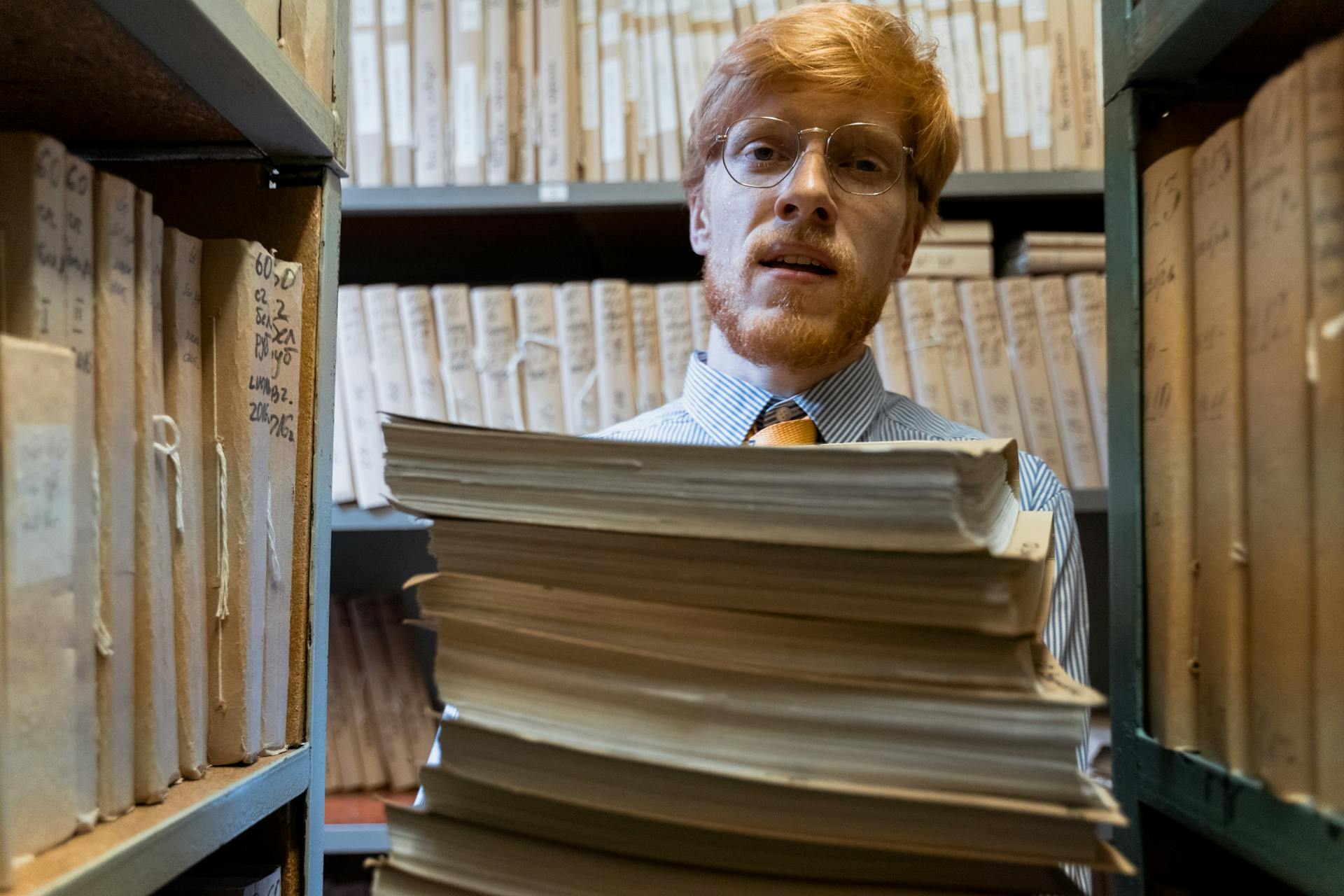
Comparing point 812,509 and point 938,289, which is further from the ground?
point 938,289

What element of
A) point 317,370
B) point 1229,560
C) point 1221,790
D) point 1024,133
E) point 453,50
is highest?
point 453,50

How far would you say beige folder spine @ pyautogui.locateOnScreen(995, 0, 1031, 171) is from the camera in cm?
137

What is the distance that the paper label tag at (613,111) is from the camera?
137cm

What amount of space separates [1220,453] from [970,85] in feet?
3.64

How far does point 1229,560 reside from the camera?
0.40m

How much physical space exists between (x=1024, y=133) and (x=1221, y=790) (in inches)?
46.0

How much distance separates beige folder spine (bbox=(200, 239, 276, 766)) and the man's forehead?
650mm

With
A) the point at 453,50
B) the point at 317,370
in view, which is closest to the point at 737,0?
the point at 453,50

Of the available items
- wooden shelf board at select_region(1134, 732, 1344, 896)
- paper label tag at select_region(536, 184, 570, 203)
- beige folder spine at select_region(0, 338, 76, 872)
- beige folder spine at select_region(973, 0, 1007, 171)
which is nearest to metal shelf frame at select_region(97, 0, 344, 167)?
beige folder spine at select_region(0, 338, 76, 872)

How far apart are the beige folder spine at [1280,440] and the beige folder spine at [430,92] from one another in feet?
3.88

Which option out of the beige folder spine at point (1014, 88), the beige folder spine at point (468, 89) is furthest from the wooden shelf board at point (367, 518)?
the beige folder spine at point (1014, 88)

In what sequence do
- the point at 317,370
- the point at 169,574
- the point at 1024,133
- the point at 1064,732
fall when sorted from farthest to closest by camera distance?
the point at 1024,133, the point at 317,370, the point at 169,574, the point at 1064,732

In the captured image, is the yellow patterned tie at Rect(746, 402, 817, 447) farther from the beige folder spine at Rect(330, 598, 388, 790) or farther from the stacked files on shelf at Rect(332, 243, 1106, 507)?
the beige folder spine at Rect(330, 598, 388, 790)

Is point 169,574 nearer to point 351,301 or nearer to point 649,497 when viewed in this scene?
point 649,497
